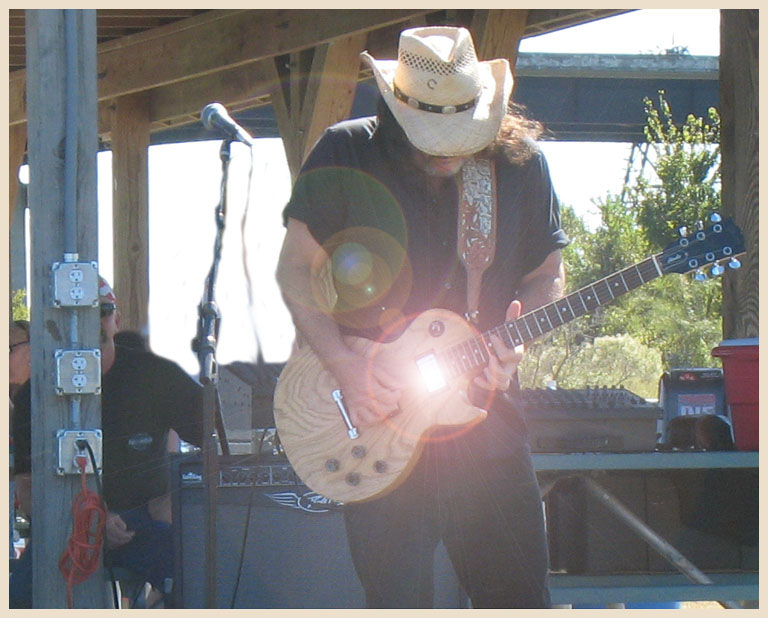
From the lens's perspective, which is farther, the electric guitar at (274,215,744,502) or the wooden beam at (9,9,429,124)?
the wooden beam at (9,9,429,124)

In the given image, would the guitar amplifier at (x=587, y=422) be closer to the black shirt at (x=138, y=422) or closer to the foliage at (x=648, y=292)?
the black shirt at (x=138, y=422)

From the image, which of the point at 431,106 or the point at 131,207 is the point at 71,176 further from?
the point at 131,207

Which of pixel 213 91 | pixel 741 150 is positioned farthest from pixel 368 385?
pixel 213 91

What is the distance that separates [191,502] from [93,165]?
1172mm

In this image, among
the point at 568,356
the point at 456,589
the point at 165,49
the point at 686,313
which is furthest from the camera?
the point at 686,313

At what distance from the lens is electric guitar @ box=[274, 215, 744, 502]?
252 centimetres

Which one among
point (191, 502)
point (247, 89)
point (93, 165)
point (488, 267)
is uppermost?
point (247, 89)

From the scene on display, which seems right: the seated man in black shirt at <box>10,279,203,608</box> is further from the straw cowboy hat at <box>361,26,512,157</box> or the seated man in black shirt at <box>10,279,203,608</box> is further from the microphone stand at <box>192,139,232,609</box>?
the straw cowboy hat at <box>361,26,512,157</box>

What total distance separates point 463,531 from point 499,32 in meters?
2.81

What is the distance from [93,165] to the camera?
2873 millimetres

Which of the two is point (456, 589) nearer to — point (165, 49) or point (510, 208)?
point (510, 208)

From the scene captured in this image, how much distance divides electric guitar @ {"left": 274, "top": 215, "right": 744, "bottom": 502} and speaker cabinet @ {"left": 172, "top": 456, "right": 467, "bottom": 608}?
2.90ft

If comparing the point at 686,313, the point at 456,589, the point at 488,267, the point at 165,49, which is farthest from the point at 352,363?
the point at 686,313

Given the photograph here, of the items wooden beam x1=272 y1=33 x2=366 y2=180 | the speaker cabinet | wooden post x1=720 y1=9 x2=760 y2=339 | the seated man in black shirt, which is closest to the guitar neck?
the speaker cabinet
